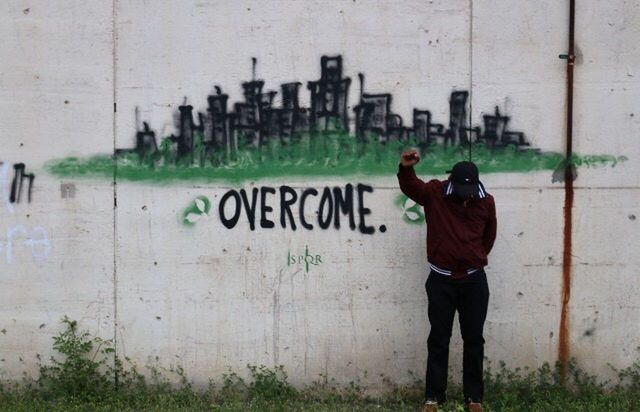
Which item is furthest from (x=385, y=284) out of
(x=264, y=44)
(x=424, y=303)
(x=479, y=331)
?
(x=264, y=44)

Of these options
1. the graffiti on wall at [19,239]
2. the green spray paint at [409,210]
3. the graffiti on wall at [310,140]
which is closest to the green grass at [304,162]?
the graffiti on wall at [310,140]

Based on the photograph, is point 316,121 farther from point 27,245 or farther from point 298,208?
point 27,245

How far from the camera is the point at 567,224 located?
611 cm

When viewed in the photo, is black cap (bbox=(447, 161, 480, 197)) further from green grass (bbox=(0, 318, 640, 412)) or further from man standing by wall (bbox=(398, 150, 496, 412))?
green grass (bbox=(0, 318, 640, 412))

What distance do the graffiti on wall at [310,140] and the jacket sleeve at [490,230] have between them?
497mm

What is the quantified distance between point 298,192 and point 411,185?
3.08 feet

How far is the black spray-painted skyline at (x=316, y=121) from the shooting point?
239 inches

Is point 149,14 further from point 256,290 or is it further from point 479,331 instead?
point 479,331

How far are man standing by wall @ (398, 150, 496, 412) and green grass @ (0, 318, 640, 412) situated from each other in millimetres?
334

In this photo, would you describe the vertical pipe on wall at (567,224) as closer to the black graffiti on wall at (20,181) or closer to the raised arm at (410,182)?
the raised arm at (410,182)

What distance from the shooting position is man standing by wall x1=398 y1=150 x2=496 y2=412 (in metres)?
5.52

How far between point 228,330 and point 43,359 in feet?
4.69

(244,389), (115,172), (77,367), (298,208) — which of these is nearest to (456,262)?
(298,208)

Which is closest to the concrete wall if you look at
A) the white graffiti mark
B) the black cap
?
the white graffiti mark
